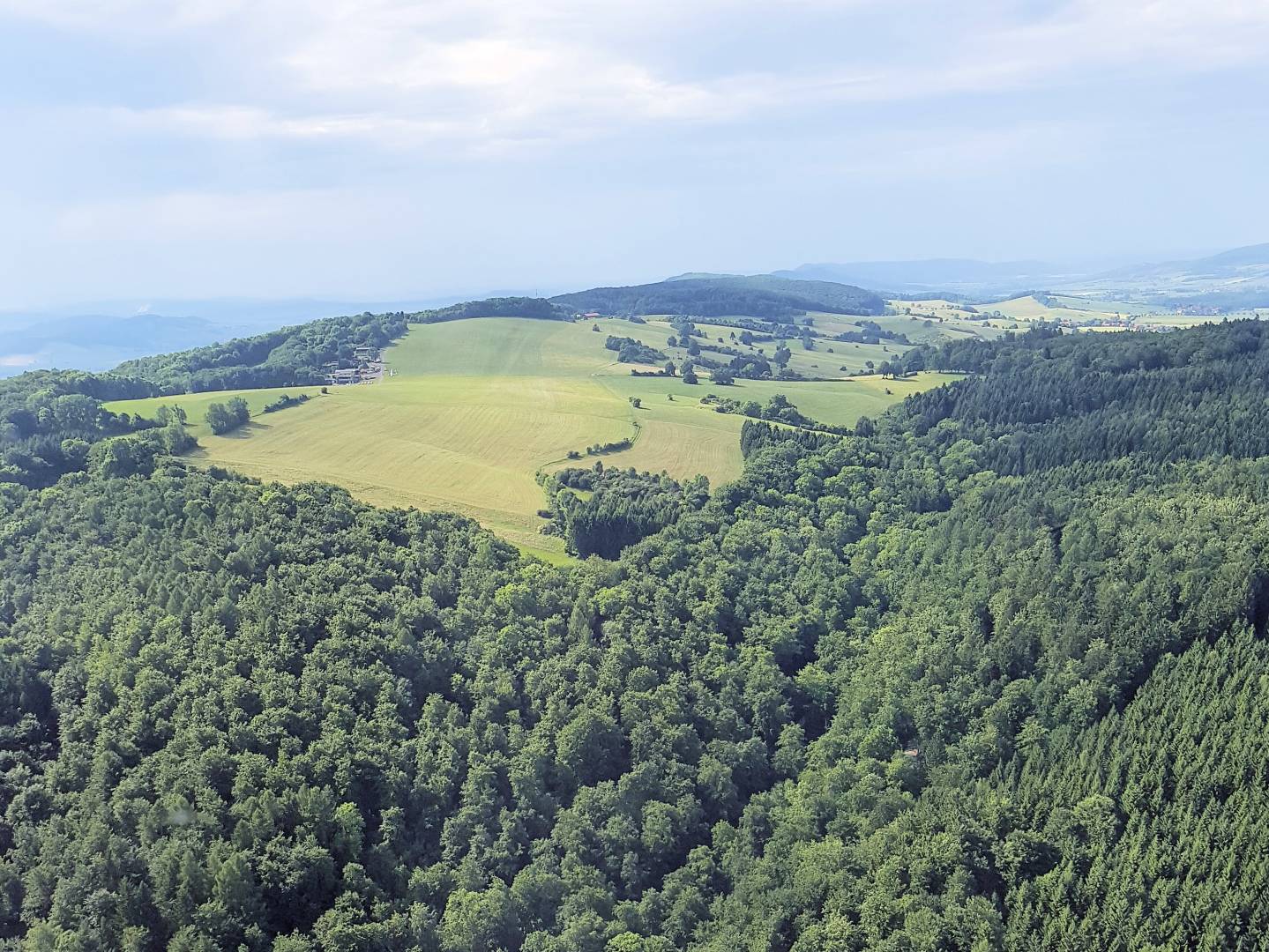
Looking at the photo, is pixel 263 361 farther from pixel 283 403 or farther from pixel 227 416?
pixel 227 416

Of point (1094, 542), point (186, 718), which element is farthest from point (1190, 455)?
point (186, 718)

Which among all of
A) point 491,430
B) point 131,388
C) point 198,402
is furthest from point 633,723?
point 131,388

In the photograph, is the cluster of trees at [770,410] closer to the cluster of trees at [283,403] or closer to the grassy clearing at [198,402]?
the cluster of trees at [283,403]

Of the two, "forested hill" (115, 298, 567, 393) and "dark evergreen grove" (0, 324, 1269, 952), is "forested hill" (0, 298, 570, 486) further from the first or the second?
"dark evergreen grove" (0, 324, 1269, 952)

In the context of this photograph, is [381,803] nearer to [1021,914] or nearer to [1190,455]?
[1021,914]

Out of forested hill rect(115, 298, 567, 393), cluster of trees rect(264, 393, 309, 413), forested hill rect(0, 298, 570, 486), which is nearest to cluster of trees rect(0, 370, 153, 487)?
forested hill rect(0, 298, 570, 486)
